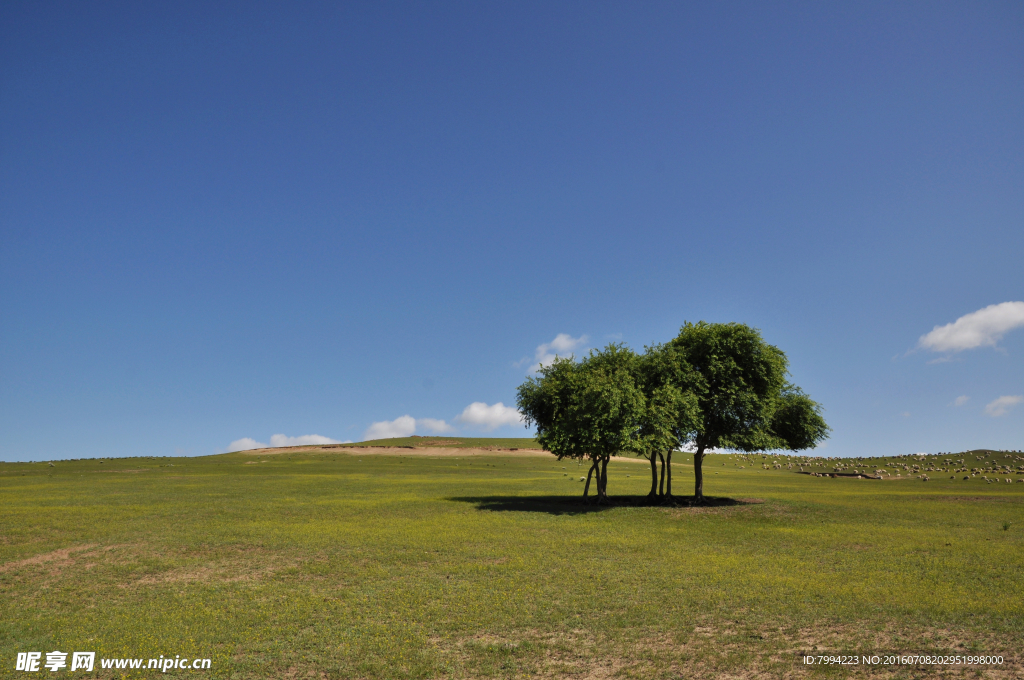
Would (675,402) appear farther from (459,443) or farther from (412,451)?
(459,443)

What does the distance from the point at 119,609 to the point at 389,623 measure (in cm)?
1021

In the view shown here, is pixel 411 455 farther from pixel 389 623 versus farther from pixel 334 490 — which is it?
pixel 389 623

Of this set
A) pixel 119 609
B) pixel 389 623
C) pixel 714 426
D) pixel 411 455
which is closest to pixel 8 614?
pixel 119 609

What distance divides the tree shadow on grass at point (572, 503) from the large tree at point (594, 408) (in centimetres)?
255

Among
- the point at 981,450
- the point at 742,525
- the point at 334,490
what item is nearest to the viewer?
the point at 742,525

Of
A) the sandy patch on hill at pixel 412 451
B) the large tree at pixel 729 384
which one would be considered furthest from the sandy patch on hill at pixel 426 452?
the large tree at pixel 729 384

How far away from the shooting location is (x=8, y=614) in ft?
63.3

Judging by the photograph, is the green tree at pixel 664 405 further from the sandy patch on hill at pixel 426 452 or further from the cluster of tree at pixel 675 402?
the sandy patch on hill at pixel 426 452

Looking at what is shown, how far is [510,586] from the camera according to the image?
2194cm

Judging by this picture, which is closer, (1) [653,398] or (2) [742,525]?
(2) [742,525]

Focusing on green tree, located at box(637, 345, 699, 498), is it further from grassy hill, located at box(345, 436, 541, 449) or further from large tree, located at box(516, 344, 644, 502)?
grassy hill, located at box(345, 436, 541, 449)

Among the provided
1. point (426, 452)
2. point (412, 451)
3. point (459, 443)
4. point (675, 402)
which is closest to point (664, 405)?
point (675, 402)

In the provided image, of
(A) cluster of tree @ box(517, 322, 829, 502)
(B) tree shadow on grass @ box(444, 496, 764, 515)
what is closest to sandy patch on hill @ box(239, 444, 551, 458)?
(B) tree shadow on grass @ box(444, 496, 764, 515)

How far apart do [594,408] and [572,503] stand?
1006 cm
